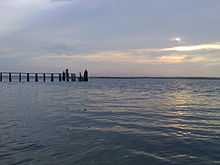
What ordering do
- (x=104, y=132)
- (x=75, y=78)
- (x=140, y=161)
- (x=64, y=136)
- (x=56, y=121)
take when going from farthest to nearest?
(x=75, y=78) < (x=56, y=121) < (x=104, y=132) < (x=64, y=136) < (x=140, y=161)

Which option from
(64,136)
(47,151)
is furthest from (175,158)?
(64,136)

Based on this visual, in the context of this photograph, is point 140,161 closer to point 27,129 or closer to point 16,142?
point 16,142

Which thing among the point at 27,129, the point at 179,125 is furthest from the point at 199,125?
the point at 27,129

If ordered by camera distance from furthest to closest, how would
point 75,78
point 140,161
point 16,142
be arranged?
point 75,78 < point 16,142 < point 140,161

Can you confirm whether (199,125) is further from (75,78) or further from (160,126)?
(75,78)

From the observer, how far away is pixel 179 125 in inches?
640

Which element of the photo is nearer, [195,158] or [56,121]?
[195,158]

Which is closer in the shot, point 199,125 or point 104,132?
point 104,132

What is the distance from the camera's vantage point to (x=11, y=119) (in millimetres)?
17828

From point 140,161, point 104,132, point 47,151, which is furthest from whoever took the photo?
point 104,132

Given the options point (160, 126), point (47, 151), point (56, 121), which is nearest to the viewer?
point (47, 151)

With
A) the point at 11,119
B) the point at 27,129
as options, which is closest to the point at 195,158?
the point at 27,129

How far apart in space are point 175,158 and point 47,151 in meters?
4.26

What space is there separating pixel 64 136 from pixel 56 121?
4294 mm
